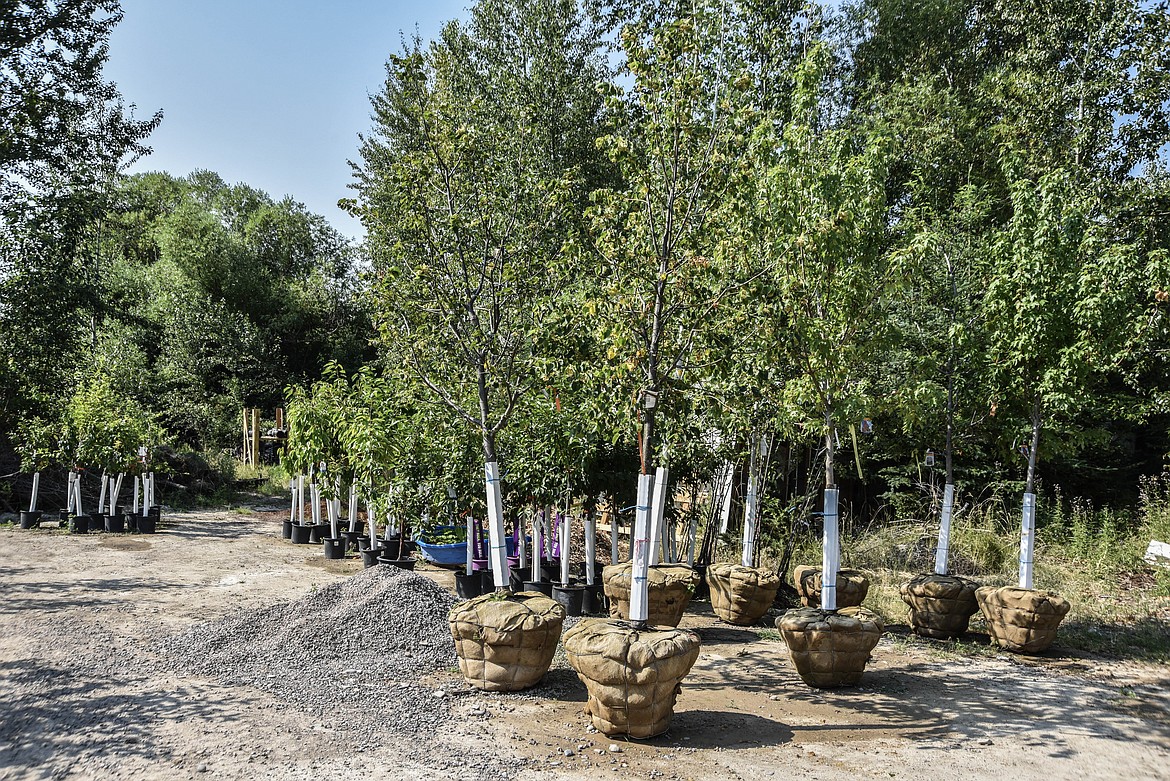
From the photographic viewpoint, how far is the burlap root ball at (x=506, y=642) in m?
5.30

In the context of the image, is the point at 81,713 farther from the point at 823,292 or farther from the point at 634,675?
the point at 823,292

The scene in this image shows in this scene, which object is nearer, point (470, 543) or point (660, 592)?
point (660, 592)

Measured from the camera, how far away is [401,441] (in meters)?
8.08

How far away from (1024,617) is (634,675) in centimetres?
423

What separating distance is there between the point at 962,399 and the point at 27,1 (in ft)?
50.3

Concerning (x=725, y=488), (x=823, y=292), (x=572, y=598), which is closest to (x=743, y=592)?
(x=572, y=598)

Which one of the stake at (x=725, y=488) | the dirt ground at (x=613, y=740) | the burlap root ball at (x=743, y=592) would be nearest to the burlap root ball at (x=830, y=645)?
the dirt ground at (x=613, y=740)

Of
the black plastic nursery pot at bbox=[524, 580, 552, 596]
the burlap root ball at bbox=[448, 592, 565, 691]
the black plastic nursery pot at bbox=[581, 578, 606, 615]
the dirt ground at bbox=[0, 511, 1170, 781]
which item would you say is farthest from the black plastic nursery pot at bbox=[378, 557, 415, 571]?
the burlap root ball at bbox=[448, 592, 565, 691]

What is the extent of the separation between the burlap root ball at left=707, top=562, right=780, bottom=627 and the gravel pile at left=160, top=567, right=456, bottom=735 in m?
2.75

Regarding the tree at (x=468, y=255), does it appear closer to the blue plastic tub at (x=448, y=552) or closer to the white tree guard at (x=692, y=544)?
the white tree guard at (x=692, y=544)

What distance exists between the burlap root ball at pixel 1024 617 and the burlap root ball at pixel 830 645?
1.95 m

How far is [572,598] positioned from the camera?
25.2 feet

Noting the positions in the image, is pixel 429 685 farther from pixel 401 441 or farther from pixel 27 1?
pixel 27 1

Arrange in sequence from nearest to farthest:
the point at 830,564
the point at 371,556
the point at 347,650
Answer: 1. the point at 830,564
2. the point at 347,650
3. the point at 371,556
